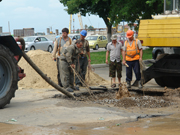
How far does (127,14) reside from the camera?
20766mm

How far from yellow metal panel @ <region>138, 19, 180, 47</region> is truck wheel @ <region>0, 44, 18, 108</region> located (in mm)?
4368

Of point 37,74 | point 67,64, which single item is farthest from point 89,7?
point 67,64

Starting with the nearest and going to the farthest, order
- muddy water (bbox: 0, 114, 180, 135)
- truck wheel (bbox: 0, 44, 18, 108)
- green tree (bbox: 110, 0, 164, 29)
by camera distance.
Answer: muddy water (bbox: 0, 114, 180, 135) → truck wheel (bbox: 0, 44, 18, 108) → green tree (bbox: 110, 0, 164, 29)

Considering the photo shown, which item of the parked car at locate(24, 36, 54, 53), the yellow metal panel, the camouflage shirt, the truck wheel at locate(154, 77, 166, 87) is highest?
the yellow metal panel

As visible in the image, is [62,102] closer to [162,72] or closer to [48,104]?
[48,104]

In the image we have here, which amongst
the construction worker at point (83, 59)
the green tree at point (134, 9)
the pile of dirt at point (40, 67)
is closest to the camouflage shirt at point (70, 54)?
the construction worker at point (83, 59)

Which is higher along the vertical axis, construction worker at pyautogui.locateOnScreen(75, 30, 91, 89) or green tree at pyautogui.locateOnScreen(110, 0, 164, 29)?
green tree at pyautogui.locateOnScreen(110, 0, 164, 29)

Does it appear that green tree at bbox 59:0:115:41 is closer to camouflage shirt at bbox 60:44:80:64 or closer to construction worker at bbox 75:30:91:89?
construction worker at bbox 75:30:91:89

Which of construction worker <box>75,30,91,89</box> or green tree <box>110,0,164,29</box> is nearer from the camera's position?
construction worker <box>75,30,91,89</box>

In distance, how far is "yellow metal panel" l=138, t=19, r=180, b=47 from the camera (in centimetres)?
966

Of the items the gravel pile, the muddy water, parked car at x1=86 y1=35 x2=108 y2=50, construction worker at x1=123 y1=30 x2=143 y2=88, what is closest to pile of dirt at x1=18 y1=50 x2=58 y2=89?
construction worker at x1=123 y1=30 x2=143 y2=88

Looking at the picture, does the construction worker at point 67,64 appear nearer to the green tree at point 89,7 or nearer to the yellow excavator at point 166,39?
the yellow excavator at point 166,39

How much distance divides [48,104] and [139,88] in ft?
11.1

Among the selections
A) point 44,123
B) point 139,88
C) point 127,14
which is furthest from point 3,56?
point 127,14
